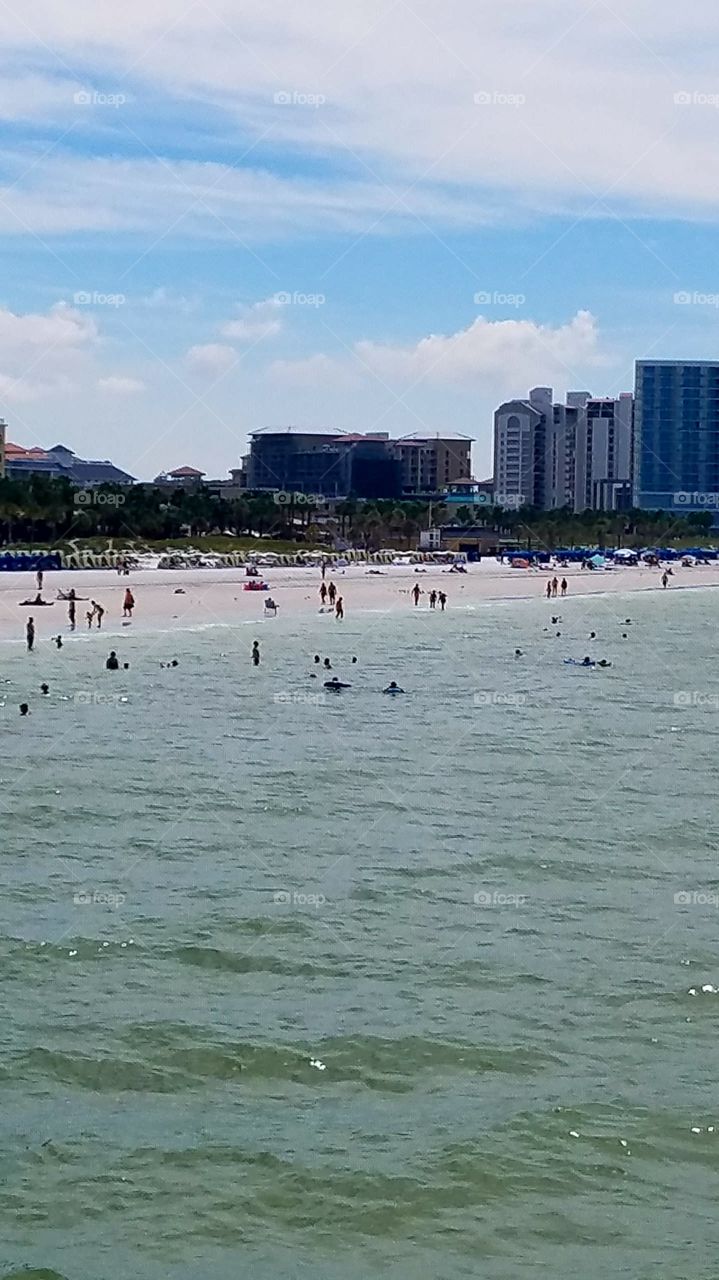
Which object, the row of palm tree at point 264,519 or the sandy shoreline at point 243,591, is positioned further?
the row of palm tree at point 264,519

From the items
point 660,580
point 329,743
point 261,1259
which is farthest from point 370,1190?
point 660,580

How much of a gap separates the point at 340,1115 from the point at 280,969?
13.9ft

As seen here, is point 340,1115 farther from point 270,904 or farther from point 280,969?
point 270,904

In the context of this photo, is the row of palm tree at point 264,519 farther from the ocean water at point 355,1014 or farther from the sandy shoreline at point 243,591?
the ocean water at point 355,1014

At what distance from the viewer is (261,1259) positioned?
11773 mm

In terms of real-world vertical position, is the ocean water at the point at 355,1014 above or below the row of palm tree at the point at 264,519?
below

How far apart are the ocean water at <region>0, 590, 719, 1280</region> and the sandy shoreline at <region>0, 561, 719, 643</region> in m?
35.7

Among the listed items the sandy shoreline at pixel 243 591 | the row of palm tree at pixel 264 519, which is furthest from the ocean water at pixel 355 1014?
the row of palm tree at pixel 264 519

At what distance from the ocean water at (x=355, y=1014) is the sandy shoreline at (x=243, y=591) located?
1405 inches

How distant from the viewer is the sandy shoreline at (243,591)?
74125 millimetres

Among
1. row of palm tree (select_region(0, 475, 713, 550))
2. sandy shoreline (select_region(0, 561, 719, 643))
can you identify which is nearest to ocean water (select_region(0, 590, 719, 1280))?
sandy shoreline (select_region(0, 561, 719, 643))

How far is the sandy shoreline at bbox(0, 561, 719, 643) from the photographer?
7412 centimetres

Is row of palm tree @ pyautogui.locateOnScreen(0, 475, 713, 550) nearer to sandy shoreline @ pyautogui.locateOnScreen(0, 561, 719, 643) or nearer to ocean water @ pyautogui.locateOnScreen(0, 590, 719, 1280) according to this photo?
sandy shoreline @ pyautogui.locateOnScreen(0, 561, 719, 643)

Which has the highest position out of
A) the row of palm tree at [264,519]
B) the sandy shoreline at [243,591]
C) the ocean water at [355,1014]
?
the row of palm tree at [264,519]
